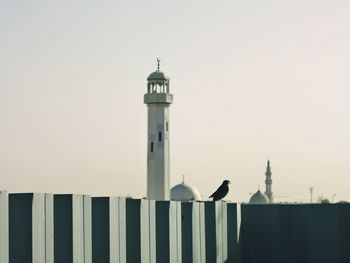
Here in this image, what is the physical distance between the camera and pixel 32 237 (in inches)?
615

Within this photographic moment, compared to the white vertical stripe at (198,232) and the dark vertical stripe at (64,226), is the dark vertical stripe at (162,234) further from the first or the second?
the dark vertical stripe at (64,226)

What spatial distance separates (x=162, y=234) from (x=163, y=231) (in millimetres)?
62

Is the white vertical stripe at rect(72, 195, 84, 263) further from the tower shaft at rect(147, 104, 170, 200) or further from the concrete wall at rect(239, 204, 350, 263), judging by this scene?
the tower shaft at rect(147, 104, 170, 200)

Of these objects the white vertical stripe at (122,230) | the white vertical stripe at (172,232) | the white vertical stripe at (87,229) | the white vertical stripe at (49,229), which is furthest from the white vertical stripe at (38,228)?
the white vertical stripe at (172,232)

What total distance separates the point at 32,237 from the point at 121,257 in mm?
3697

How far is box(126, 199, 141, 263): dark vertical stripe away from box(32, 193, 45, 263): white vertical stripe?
13.6 feet

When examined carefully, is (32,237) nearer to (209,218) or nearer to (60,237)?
(60,237)

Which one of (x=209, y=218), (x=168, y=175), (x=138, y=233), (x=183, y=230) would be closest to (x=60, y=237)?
(x=138, y=233)

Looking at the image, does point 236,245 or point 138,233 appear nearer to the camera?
point 138,233

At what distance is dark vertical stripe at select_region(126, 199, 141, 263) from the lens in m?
20.1

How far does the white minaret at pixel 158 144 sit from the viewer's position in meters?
106

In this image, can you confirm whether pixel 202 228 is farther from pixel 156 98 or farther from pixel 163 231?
pixel 156 98

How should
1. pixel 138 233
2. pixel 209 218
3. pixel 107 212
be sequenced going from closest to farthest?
pixel 107 212 → pixel 138 233 → pixel 209 218

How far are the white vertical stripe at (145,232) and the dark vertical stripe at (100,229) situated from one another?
1.84m
